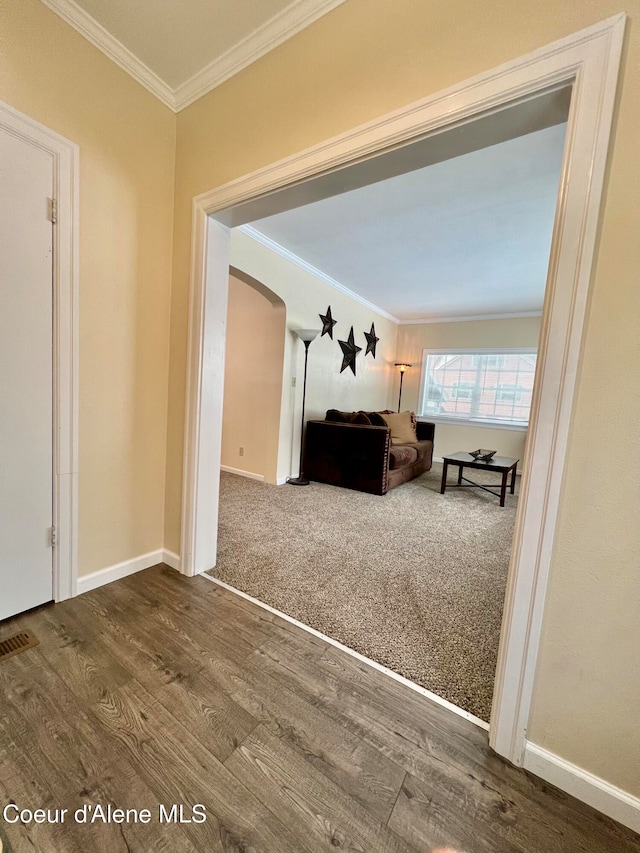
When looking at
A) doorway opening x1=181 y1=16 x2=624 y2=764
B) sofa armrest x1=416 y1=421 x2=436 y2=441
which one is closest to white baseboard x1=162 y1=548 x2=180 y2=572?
doorway opening x1=181 y1=16 x2=624 y2=764

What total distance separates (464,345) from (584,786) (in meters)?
5.70

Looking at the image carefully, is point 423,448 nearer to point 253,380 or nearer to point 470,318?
point 253,380

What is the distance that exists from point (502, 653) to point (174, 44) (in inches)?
109

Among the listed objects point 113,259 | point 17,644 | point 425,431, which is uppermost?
point 113,259

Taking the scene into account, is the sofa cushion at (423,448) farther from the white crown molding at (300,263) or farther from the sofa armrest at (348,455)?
the white crown molding at (300,263)

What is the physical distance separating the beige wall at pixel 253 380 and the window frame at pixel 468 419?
3.32 metres

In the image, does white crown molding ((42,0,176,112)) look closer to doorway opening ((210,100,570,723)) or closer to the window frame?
doorway opening ((210,100,570,723))

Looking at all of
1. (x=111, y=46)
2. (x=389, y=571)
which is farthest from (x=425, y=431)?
(x=111, y=46)

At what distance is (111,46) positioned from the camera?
158 cm

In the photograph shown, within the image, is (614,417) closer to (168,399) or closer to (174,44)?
(168,399)

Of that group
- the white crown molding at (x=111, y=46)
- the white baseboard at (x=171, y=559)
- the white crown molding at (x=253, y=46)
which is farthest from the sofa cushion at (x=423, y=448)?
the white crown molding at (x=111, y=46)

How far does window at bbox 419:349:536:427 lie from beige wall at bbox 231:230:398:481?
1.28 m

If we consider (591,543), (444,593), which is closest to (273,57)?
(591,543)

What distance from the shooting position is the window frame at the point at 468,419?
5453 millimetres
